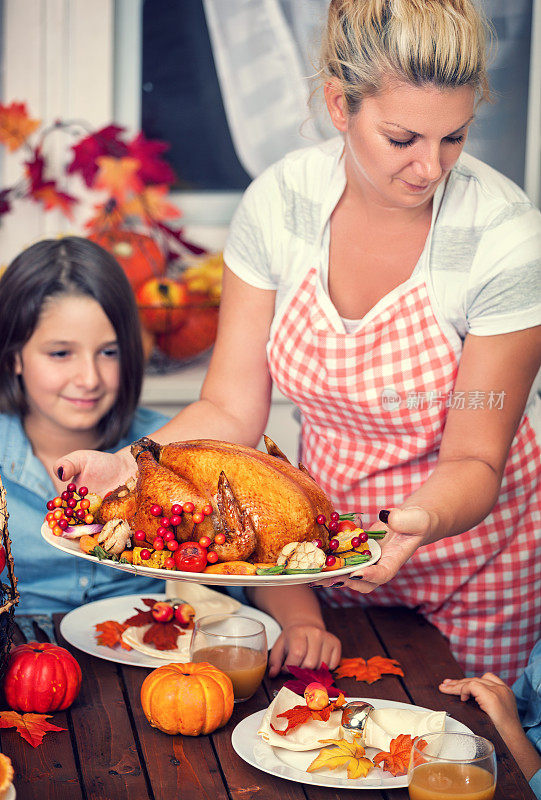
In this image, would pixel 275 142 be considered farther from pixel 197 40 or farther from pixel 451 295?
pixel 451 295

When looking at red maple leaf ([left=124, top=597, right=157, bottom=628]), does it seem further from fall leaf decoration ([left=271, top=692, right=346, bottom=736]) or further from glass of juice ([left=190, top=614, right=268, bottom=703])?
fall leaf decoration ([left=271, top=692, right=346, bottom=736])

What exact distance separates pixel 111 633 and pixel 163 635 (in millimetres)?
82

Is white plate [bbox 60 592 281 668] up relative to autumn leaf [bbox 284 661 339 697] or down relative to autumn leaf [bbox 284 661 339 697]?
down

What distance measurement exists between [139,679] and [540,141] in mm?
2194

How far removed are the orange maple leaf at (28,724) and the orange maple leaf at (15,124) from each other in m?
1.88

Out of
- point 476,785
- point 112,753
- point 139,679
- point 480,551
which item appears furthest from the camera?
point 480,551

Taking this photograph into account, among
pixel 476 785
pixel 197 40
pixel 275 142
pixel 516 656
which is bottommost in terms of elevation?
pixel 516 656

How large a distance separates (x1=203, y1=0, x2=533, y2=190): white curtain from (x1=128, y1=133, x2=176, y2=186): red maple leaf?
0.25 meters

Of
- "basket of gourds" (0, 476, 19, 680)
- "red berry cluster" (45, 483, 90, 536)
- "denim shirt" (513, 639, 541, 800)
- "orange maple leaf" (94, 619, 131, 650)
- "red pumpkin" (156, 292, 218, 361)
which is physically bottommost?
"denim shirt" (513, 639, 541, 800)

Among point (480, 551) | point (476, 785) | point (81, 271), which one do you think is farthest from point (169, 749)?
point (81, 271)

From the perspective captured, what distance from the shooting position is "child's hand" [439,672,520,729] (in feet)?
4.63

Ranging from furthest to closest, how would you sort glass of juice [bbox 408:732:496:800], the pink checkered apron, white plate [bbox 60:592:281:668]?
the pink checkered apron → white plate [bbox 60:592:281:668] → glass of juice [bbox 408:732:496:800]

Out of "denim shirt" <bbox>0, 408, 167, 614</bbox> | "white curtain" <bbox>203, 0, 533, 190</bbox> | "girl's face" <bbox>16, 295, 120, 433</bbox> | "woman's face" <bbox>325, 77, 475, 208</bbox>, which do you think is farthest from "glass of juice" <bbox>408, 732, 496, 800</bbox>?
"white curtain" <bbox>203, 0, 533, 190</bbox>

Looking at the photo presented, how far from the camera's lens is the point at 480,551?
1772mm
